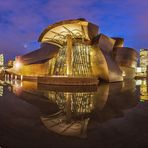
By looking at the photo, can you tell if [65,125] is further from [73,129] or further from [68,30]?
[68,30]

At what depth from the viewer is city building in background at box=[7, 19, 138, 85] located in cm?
2289

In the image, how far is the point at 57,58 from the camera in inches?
1310

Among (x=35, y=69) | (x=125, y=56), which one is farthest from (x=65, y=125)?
(x=125, y=56)

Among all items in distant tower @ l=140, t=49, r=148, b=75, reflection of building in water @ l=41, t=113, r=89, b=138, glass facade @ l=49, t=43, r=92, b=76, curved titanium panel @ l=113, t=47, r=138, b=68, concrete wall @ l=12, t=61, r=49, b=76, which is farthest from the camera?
distant tower @ l=140, t=49, r=148, b=75

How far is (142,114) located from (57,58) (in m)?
26.4

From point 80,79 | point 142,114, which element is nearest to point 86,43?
point 80,79

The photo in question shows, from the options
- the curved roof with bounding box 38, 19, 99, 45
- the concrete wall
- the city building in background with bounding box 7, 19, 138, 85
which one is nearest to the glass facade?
the city building in background with bounding box 7, 19, 138, 85

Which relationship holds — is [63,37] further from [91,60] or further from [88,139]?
[88,139]

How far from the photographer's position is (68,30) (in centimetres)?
2623

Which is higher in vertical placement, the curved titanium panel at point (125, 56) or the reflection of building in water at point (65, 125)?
the curved titanium panel at point (125, 56)

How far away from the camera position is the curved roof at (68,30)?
928 inches

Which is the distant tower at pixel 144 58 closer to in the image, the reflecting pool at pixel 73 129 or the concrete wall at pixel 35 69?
the concrete wall at pixel 35 69

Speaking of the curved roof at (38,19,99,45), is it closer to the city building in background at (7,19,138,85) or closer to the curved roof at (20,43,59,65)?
the city building in background at (7,19,138,85)

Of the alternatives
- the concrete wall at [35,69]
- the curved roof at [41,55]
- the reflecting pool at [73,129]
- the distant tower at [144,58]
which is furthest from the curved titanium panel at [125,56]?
the distant tower at [144,58]
